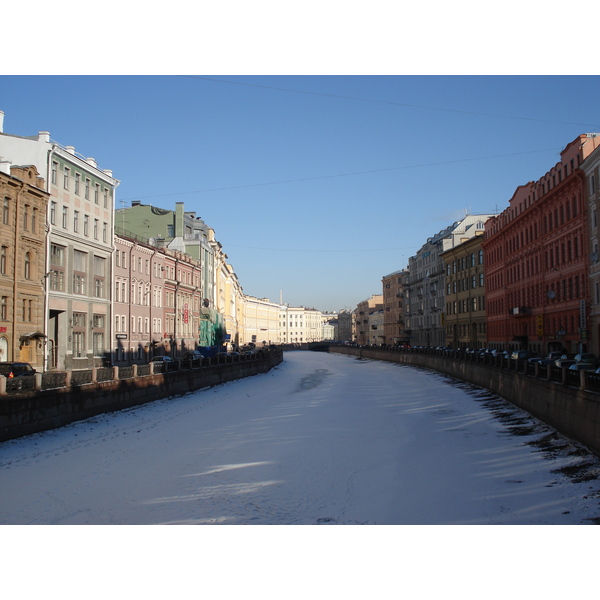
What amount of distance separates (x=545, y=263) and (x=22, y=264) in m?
40.7

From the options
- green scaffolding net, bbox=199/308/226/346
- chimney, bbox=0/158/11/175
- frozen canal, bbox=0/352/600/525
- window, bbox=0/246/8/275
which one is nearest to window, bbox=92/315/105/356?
window, bbox=0/246/8/275

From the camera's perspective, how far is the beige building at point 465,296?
7866 cm

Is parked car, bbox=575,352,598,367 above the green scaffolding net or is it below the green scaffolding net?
below

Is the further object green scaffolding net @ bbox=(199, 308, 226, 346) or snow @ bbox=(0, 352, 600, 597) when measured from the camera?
green scaffolding net @ bbox=(199, 308, 226, 346)

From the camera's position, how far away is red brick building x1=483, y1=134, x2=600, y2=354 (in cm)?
4481

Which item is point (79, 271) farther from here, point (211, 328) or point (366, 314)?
point (366, 314)

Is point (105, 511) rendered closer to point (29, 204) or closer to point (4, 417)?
point (4, 417)

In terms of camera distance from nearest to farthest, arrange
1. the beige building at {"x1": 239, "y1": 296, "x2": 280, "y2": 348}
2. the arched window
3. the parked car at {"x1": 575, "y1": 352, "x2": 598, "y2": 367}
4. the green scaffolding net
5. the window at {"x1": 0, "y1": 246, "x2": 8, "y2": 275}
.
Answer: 1. the window at {"x1": 0, "y1": 246, "x2": 8, "y2": 275}
2. the parked car at {"x1": 575, "y1": 352, "x2": 598, "y2": 367}
3. the arched window
4. the green scaffolding net
5. the beige building at {"x1": 239, "y1": 296, "x2": 280, "y2": 348}

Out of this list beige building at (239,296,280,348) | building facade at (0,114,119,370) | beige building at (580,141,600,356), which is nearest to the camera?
building facade at (0,114,119,370)

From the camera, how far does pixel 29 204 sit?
36.7 metres

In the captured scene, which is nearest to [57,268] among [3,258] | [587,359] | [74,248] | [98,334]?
[74,248]

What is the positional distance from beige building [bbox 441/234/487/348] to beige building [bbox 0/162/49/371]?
53.6 meters

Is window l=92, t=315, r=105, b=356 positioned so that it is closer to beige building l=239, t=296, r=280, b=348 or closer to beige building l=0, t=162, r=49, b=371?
beige building l=0, t=162, r=49, b=371

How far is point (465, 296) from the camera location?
84.6 metres
